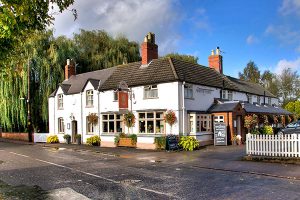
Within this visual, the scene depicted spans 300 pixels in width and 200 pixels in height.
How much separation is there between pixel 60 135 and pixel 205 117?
57.2 ft

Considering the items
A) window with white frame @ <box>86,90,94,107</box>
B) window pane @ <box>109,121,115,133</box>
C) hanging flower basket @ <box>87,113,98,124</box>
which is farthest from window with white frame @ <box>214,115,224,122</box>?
window with white frame @ <box>86,90,94,107</box>

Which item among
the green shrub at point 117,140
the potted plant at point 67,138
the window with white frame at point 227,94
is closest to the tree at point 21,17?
the green shrub at point 117,140

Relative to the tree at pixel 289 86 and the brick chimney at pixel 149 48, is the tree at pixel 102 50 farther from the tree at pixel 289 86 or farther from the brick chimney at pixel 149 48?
the tree at pixel 289 86

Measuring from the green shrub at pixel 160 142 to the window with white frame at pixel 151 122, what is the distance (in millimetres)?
1305

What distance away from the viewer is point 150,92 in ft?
90.5

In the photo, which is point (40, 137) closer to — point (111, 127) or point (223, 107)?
point (111, 127)

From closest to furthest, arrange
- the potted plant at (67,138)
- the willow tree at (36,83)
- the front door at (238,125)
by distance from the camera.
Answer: the front door at (238,125)
the potted plant at (67,138)
the willow tree at (36,83)

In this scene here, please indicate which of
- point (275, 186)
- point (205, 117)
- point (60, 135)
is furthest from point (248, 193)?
point (60, 135)

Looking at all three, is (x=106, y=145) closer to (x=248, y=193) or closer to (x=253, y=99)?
(x=253, y=99)

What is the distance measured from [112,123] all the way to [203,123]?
8502 millimetres

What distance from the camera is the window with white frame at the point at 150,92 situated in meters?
27.3

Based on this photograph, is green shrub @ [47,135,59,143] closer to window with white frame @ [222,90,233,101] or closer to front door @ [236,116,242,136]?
window with white frame @ [222,90,233,101]

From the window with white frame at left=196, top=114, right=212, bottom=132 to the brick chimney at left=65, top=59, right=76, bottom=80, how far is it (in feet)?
61.8

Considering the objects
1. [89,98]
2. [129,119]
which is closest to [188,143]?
[129,119]
